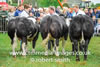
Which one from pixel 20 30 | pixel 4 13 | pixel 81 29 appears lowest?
pixel 4 13

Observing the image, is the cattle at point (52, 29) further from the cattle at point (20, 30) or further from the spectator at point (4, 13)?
the spectator at point (4, 13)

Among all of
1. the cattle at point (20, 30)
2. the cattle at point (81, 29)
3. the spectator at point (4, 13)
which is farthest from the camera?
the spectator at point (4, 13)

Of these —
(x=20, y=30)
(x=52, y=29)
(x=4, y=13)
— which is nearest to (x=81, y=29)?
(x=52, y=29)

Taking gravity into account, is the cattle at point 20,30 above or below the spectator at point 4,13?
above

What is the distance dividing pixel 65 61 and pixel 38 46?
595cm

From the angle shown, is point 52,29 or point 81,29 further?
point 52,29

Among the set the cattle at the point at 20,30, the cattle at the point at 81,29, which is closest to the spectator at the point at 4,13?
the cattle at the point at 20,30

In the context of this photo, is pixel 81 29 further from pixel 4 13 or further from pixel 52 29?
pixel 4 13

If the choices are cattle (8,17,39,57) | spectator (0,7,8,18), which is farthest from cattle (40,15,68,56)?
spectator (0,7,8,18)

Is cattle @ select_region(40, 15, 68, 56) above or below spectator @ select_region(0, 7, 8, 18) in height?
above

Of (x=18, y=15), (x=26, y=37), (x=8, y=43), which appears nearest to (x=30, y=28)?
(x=26, y=37)

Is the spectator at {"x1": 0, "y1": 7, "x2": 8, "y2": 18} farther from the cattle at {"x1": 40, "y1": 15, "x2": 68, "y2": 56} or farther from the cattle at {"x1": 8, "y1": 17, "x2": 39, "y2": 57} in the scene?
the cattle at {"x1": 40, "y1": 15, "x2": 68, "y2": 56}

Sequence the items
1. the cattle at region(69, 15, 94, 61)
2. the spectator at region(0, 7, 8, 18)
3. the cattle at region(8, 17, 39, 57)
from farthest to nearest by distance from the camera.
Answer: the spectator at region(0, 7, 8, 18)
the cattle at region(8, 17, 39, 57)
the cattle at region(69, 15, 94, 61)

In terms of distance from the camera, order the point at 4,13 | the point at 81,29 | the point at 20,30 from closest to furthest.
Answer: the point at 81,29 < the point at 20,30 < the point at 4,13
